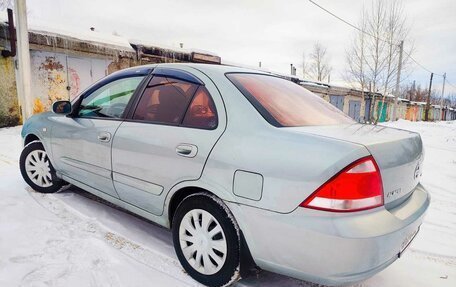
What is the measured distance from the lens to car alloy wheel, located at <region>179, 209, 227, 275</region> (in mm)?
2037

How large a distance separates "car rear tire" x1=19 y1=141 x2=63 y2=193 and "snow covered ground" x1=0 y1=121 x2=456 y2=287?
107 millimetres

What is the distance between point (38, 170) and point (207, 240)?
263cm

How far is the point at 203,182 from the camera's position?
2031 millimetres

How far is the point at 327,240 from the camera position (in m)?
1.60

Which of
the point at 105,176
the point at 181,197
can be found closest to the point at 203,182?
the point at 181,197

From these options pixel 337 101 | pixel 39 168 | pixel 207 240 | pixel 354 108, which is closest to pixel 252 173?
pixel 207 240

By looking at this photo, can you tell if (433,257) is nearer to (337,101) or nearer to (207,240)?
(207,240)

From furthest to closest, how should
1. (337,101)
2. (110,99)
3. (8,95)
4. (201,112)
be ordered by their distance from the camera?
1. (337,101)
2. (8,95)
3. (110,99)
4. (201,112)

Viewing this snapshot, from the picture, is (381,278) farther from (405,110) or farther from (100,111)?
→ (405,110)

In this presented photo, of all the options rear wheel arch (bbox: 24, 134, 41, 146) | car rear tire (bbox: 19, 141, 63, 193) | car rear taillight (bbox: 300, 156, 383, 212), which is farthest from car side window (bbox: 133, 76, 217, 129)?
rear wheel arch (bbox: 24, 134, 41, 146)

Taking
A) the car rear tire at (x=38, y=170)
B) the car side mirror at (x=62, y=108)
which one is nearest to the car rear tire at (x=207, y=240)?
the car side mirror at (x=62, y=108)

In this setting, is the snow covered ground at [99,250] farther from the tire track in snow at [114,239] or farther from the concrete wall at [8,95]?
the concrete wall at [8,95]

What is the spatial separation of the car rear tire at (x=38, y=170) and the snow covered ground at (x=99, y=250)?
107 millimetres

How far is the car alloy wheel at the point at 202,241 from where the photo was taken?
6.68 feet
